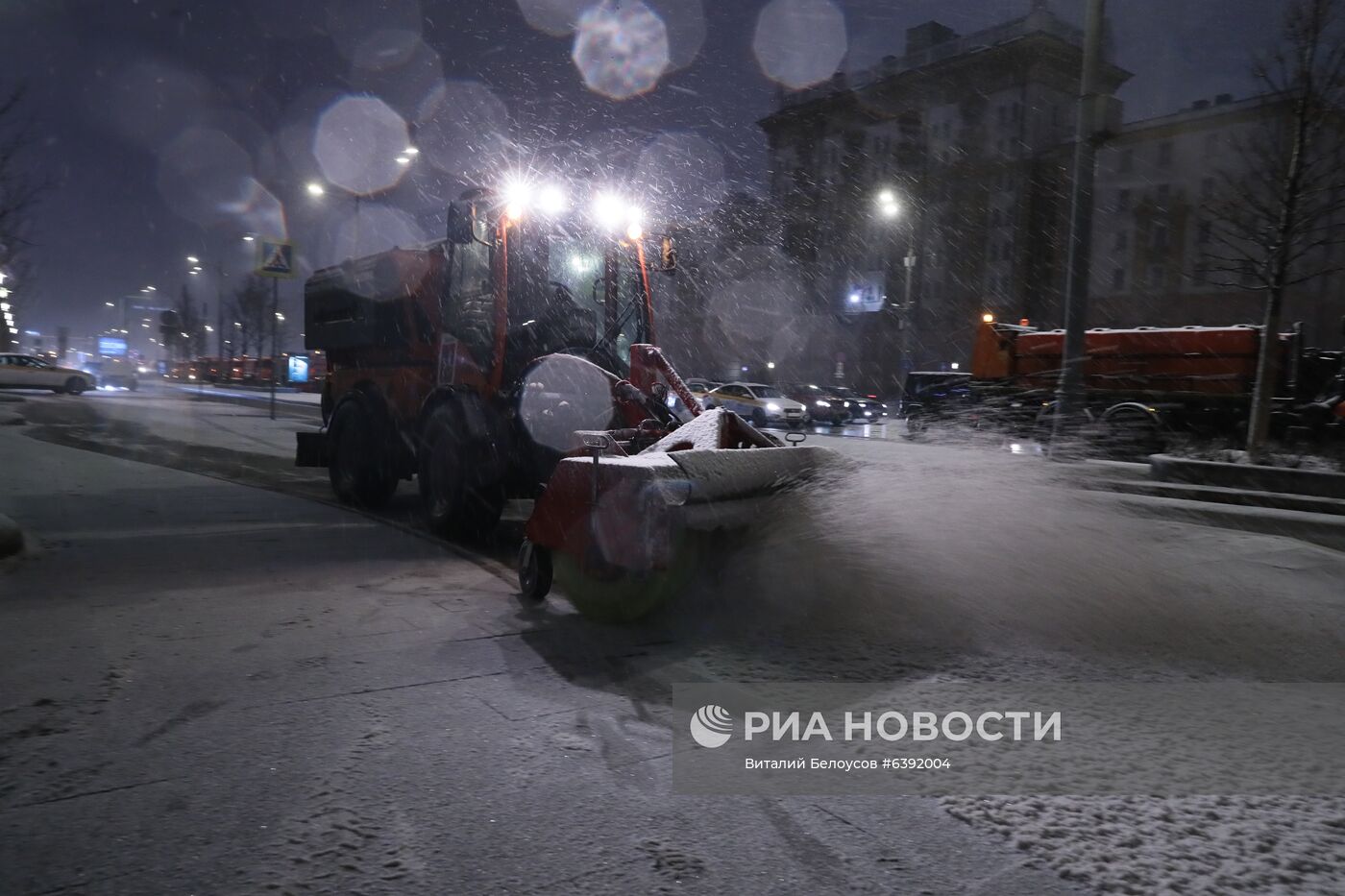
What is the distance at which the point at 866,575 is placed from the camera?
18.4 feet

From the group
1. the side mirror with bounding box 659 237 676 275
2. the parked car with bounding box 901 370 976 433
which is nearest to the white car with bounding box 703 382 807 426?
the parked car with bounding box 901 370 976 433

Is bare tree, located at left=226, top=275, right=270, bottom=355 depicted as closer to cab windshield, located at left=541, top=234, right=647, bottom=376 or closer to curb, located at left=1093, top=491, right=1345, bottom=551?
cab windshield, located at left=541, top=234, right=647, bottom=376

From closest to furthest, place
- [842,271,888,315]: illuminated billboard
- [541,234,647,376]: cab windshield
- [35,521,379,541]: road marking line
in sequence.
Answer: [35,521,379,541]: road marking line < [541,234,647,376]: cab windshield < [842,271,888,315]: illuminated billboard

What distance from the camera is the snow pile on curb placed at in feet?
8.95

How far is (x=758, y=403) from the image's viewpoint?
92.2 feet

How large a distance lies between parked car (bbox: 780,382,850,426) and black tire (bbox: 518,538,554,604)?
2616 centimetres

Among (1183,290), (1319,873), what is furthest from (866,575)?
(1183,290)

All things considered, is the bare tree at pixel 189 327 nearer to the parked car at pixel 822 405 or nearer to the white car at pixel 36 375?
the white car at pixel 36 375

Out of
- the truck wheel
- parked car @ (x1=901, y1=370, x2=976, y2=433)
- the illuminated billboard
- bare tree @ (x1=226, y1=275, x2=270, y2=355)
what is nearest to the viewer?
the truck wheel

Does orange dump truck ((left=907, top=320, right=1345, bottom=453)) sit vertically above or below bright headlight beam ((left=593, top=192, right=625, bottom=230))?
below

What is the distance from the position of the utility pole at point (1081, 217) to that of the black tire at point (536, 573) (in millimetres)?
6667

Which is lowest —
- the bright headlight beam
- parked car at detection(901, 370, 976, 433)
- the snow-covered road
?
the snow-covered road

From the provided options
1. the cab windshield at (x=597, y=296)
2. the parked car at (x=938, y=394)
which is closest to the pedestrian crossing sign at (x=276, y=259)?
the parked car at (x=938, y=394)

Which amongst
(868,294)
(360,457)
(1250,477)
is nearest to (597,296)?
(360,457)
